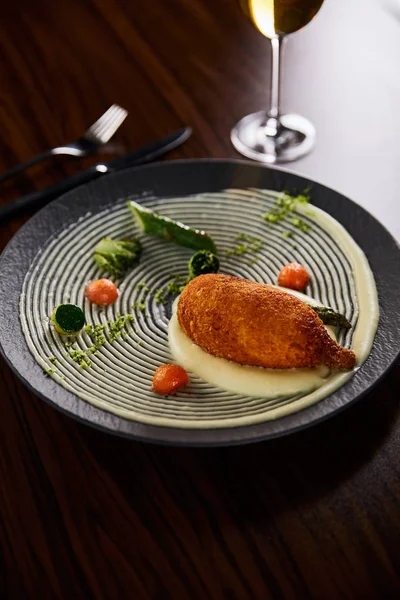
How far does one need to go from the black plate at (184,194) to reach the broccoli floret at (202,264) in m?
0.25

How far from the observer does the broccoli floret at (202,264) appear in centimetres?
162

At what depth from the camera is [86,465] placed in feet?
4.33

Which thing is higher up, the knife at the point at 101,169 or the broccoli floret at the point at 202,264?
the knife at the point at 101,169

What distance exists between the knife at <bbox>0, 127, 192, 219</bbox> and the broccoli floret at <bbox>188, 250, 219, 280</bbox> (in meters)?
0.48

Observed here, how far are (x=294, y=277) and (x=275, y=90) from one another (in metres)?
0.66

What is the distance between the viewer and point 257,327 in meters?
1.38

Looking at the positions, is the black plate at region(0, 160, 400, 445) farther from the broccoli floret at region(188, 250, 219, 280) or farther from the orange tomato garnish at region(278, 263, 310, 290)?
the broccoli floret at region(188, 250, 219, 280)

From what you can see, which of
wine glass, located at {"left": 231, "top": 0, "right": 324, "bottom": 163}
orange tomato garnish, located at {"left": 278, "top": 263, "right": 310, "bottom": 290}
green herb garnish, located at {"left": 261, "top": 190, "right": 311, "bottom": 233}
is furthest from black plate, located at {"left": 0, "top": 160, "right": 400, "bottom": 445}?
wine glass, located at {"left": 231, "top": 0, "right": 324, "bottom": 163}

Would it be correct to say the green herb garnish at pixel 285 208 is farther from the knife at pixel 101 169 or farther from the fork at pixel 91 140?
the fork at pixel 91 140

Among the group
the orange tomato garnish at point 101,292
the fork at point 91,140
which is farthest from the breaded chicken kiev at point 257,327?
the fork at point 91,140

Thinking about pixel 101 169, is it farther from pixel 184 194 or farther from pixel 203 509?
pixel 203 509

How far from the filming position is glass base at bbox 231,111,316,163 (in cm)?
204

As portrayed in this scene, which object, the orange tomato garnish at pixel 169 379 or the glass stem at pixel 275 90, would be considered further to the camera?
the glass stem at pixel 275 90

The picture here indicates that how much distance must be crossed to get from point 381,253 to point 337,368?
1.17 ft
